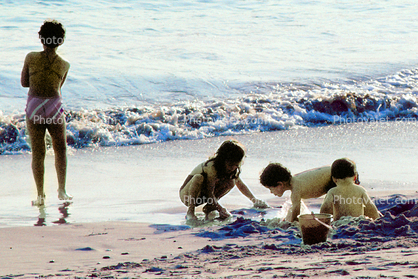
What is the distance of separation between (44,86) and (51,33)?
1.65 feet

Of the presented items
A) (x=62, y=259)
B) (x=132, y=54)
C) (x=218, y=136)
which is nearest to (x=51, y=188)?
(x=62, y=259)

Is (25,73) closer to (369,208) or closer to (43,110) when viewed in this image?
(43,110)

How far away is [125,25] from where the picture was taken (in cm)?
2039

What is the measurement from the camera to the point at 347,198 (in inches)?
174

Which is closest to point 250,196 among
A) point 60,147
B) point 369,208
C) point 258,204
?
point 258,204

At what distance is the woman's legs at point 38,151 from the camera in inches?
207

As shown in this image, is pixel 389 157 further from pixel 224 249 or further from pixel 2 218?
pixel 2 218

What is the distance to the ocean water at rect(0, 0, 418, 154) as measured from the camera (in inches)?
411

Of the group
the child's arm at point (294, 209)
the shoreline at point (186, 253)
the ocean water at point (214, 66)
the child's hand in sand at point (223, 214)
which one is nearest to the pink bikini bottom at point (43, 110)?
the shoreline at point (186, 253)

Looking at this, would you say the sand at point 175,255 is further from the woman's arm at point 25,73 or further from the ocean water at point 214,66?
the ocean water at point 214,66

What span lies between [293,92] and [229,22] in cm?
1009

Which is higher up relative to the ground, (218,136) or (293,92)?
(293,92)

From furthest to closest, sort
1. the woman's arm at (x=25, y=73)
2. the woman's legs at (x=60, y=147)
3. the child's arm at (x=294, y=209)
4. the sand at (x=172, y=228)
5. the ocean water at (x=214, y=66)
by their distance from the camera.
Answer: the ocean water at (x=214, y=66) < the woman's legs at (x=60, y=147) < the woman's arm at (x=25, y=73) < the child's arm at (x=294, y=209) < the sand at (x=172, y=228)

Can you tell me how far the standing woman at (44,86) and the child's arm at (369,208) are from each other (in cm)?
292
